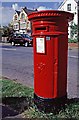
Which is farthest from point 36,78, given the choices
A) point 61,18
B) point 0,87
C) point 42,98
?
point 0,87

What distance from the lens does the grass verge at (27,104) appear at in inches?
176

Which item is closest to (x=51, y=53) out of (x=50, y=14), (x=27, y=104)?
(x=50, y=14)

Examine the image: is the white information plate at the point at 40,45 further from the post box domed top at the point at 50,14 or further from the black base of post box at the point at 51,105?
the black base of post box at the point at 51,105

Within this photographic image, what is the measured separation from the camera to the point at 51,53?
4512mm

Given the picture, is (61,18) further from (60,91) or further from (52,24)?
(60,91)

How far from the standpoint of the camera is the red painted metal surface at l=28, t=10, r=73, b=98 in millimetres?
4461

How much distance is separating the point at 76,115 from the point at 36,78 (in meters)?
0.89

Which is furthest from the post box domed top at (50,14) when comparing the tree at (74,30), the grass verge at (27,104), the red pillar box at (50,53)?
the tree at (74,30)

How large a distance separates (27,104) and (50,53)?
3.93 feet

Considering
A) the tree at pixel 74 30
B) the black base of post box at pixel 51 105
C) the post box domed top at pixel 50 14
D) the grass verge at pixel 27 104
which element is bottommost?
the grass verge at pixel 27 104

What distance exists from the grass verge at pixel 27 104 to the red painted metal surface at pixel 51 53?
11.4 inches

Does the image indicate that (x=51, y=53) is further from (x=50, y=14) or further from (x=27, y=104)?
(x=27, y=104)

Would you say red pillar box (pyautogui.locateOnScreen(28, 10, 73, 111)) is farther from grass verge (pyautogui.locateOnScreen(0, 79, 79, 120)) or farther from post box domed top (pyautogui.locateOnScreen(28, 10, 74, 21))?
grass verge (pyautogui.locateOnScreen(0, 79, 79, 120))

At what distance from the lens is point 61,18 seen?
4.48 m
